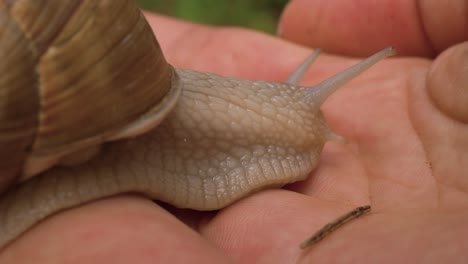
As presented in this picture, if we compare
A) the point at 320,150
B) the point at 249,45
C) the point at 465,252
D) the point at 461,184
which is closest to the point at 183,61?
the point at 249,45

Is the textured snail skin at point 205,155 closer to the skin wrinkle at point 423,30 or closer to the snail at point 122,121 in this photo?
the snail at point 122,121

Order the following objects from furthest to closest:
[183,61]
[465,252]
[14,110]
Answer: [183,61]
[14,110]
[465,252]

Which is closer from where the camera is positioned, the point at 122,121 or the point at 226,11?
the point at 122,121

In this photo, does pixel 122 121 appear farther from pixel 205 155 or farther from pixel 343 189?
pixel 343 189

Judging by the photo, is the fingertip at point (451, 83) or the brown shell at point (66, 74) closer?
the brown shell at point (66, 74)

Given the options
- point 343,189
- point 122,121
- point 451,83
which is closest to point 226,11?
point 451,83

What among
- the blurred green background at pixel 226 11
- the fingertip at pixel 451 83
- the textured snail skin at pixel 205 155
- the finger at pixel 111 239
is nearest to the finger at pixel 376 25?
the fingertip at pixel 451 83

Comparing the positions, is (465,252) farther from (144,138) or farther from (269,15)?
(269,15)
